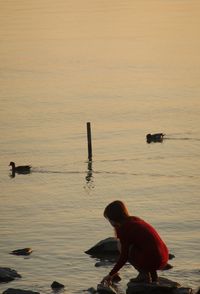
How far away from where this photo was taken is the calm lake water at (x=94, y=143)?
40375 mm

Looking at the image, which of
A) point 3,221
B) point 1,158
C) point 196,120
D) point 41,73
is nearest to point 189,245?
point 3,221

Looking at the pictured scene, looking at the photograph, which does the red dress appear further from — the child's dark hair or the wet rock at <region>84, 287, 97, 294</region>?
the wet rock at <region>84, 287, 97, 294</region>

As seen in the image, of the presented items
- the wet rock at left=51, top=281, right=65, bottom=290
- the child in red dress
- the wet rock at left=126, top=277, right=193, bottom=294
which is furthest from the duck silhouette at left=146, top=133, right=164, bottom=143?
the child in red dress

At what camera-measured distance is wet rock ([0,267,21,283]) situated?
3188 cm

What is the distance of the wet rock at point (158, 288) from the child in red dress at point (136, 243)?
14.8 inches

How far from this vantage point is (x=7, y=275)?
32.2 metres

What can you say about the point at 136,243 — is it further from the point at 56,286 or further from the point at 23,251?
the point at 23,251

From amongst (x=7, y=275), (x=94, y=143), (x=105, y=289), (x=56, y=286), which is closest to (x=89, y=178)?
(x=94, y=143)

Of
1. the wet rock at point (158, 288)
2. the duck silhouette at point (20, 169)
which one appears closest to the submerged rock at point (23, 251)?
the wet rock at point (158, 288)

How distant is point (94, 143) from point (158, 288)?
54827 mm

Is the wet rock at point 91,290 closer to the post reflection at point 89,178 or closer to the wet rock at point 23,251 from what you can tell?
the wet rock at point 23,251

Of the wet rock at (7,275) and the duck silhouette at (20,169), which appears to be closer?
the wet rock at (7,275)

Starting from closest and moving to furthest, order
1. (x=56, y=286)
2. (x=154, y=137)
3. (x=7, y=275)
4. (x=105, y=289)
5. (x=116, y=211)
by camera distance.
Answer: (x=116, y=211), (x=105, y=289), (x=56, y=286), (x=7, y=275), (x=154, y=137)

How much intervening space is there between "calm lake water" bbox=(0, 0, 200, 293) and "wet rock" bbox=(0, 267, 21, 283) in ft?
0.92
